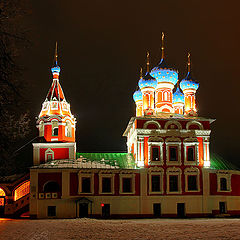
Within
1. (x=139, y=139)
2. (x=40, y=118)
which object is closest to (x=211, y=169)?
(x=139, y=139)

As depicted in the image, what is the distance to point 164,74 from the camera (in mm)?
33000

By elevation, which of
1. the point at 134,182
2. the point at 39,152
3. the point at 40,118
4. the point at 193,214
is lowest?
the point at 193,214

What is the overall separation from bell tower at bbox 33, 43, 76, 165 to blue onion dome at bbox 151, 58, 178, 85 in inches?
283

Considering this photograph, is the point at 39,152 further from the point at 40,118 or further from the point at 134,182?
the point at 134,182

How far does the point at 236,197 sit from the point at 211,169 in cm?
281

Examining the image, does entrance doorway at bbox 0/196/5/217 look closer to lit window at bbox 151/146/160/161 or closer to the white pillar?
lit window at bbox 151/146/160/161

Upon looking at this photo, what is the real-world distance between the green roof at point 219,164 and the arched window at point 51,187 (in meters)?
11.0

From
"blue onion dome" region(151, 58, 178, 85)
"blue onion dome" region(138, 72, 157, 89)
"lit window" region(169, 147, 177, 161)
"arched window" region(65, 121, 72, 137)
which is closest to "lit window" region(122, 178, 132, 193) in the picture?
"lit window" region(169, 147, 177, 161)

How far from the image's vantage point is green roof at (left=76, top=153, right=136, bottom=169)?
102 feet

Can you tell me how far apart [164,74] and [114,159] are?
24.5 feet

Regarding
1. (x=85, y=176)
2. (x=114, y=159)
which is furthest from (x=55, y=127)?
(x=114, y=159)

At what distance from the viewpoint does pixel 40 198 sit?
2864 cm

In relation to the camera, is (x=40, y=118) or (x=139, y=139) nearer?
(x=139, y=139)

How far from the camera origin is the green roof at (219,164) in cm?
3157
